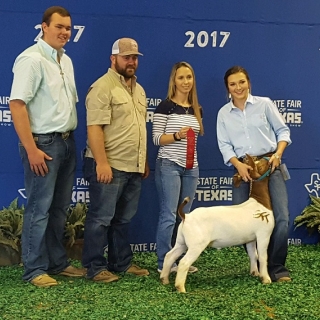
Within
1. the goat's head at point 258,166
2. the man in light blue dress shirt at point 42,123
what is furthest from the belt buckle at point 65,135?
the goat's head at point 258,166

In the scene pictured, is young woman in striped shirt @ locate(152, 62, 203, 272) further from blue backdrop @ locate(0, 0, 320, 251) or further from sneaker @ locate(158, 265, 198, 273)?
blue backdrop @ locate(0, 0, 320, 251)

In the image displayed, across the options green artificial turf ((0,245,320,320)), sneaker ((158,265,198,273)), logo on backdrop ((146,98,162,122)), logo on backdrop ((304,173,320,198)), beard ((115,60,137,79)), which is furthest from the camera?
logo on backdrop ((304,173,320,198))

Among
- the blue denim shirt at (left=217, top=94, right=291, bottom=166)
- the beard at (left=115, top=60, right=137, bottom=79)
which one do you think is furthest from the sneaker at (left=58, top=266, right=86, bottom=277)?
the beard at (left=115, top=60, right=137, bottom=79)

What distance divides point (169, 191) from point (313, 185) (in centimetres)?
169

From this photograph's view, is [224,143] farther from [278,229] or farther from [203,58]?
[203,58]

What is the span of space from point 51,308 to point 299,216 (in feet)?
8.45

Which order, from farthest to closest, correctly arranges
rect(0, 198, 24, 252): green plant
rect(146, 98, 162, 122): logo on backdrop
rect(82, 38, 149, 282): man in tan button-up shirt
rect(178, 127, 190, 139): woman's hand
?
rect(146, 98, 162, 122): logo on backdrop
rect(0, 198, 24, 252): green plant
rect(178, 127, 190, 139): woman's hand
rect(82, 38, 149, 282): man in tan button-up shirt

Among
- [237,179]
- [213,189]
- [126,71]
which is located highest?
[126,71]

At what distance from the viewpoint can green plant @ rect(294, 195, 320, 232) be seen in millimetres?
5051

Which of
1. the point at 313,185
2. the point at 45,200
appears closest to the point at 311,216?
the point at 313,185

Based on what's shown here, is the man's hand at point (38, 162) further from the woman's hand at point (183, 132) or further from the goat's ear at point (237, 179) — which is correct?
the goat's ear at point (237, 179)

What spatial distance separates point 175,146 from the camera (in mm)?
4094

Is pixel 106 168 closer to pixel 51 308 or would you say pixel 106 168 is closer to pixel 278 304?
pixel 51 308

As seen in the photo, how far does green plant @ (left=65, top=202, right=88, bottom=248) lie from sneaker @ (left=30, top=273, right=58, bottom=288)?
69 centimetres
